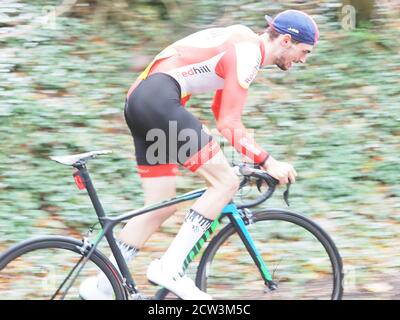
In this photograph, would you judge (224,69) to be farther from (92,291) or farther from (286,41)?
(92,291)

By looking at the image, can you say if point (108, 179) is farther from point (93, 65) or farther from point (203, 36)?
point (203, 36)

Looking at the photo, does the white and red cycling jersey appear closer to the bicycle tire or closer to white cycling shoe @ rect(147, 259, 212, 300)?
white cycling shoe @ rect(147, 259, 212, 300)

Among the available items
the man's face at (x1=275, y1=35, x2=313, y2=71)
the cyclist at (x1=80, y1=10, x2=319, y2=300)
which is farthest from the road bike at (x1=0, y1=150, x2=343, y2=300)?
the man's face at (x1=275, y1=35, x2=313, y2=71)

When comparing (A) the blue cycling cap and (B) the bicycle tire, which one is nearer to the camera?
(B) the bicycle tire

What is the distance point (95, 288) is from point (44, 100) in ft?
12.3

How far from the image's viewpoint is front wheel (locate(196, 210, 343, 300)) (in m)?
4.75

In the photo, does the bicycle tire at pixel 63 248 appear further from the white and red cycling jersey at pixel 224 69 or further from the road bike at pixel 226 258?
the white and red cycling jersey at pixel 224 69

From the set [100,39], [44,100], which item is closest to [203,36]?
[44,100]

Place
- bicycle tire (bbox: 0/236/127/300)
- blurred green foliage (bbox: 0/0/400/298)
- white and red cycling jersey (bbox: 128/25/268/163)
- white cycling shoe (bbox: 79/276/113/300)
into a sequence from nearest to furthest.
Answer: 1. bicycle tire (bbox: 0/236/127/300)
2. white and red cycling jersey (bbox: 128/25/268/163)
3. white cycling shoe (bbox: 79/276/113/300)
4. blurred green foliage (bbox: 0/0/400/298)

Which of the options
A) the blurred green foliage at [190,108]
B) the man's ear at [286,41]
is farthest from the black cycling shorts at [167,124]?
the blurred green foliage at [190,108]

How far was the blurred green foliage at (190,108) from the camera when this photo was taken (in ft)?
21.9

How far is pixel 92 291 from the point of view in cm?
457

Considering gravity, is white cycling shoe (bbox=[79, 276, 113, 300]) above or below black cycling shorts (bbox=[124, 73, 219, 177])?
below

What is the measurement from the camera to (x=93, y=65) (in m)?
8.66
